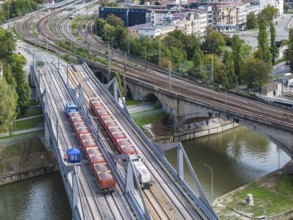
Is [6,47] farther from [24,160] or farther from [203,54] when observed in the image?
[203,54]

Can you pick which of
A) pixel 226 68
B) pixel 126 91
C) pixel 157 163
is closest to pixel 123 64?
pixel 126 91

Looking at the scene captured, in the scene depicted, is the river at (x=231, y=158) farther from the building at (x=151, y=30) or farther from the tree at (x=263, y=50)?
the building at (x=151, y=30)

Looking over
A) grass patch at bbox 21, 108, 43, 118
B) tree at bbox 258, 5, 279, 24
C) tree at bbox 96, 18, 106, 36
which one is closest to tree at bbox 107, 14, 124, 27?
tree at bbox 96, 18, 106, 36

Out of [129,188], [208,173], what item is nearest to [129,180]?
[129,188]

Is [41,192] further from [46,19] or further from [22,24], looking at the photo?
[46,19]

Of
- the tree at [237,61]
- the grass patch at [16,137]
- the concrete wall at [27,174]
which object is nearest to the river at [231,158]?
the concrete wall at [27,174]
